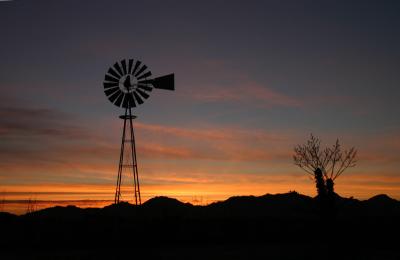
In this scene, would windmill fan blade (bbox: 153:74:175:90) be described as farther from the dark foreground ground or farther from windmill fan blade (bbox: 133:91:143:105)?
the dark foreground ground

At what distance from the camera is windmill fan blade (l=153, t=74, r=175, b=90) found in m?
28.3

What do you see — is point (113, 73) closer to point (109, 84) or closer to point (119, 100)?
point (109, 84)

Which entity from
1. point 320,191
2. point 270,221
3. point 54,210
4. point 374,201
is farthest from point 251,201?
point 320,191

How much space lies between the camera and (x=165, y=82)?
1121 inches

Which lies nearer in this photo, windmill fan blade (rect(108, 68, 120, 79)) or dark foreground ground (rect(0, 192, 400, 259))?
dark foreground ground (rect(0, 192, 400, 259))

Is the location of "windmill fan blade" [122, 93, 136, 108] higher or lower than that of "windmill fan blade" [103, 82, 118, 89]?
lower

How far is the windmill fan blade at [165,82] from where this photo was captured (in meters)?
28.3

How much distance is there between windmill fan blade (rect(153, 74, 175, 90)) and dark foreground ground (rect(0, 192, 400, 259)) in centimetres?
897

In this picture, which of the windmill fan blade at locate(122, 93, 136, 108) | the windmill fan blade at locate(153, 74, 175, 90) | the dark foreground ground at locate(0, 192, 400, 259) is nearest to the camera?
the dark foreground ground at locate(0, 192, 400, 259)

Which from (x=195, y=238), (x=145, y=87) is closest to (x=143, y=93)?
(x=145, y=87)

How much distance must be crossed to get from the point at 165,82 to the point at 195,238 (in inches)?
427

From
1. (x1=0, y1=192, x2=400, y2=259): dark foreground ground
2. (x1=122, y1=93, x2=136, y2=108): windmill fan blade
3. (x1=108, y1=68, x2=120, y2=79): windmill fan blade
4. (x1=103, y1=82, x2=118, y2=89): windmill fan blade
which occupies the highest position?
(x1=108, y1=68, x2=120, y2=79): windmill fan blade

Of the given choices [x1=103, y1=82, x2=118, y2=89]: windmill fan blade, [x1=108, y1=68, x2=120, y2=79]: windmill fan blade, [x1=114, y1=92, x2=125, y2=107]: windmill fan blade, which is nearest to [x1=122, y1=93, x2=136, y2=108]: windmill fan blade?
[x1=114, y1=92, x2=125, y2=107]: windmill fan blade

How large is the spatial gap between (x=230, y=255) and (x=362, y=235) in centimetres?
1360
